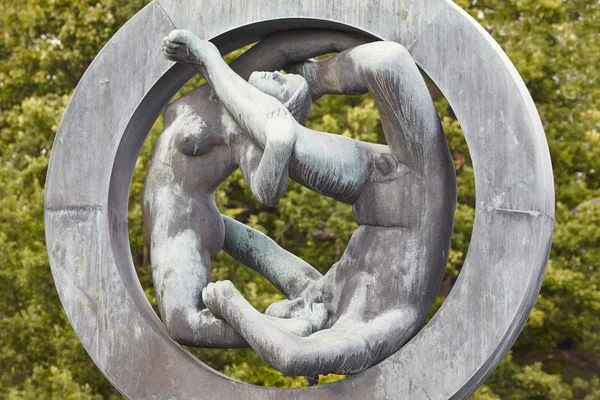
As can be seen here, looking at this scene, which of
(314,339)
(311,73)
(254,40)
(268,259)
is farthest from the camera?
(268,259)

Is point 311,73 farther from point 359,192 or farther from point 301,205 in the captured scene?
point 301,205

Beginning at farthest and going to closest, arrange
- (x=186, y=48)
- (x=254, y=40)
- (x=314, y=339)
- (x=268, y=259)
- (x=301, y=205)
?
1. (x=301, y=205)
2. (x=268, y=259)
3. (x=254, y=40)
4. (x=186, y=48)
5. (x=314, y=339)

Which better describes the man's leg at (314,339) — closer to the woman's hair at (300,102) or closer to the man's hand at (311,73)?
the woman's hair at (300,102)

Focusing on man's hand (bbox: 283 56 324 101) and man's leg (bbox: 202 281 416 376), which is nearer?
man's leg (bbox: 202 281 416 376)

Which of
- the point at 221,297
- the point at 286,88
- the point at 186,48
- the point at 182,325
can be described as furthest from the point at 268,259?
the point at 186,48

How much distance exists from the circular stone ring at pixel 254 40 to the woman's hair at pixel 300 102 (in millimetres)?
347

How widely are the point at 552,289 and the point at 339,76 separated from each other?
29.2 feet

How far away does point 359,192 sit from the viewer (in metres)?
6.26

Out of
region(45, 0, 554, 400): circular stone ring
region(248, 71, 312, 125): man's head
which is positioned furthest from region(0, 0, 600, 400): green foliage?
region(248, 71, 312, 125): man's head

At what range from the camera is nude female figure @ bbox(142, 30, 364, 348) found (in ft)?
20.6

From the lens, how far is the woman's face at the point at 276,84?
6.23 metres

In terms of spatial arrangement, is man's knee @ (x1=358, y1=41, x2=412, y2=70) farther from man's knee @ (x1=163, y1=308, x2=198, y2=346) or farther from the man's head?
man's knee @ (x1=163, y1=308, x2=198, y2=346)

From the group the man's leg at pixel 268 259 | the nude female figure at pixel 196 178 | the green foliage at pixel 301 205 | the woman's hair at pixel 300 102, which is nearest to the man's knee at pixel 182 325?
the nude female figure at pixel 196 178

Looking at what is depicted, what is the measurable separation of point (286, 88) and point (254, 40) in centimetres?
57
